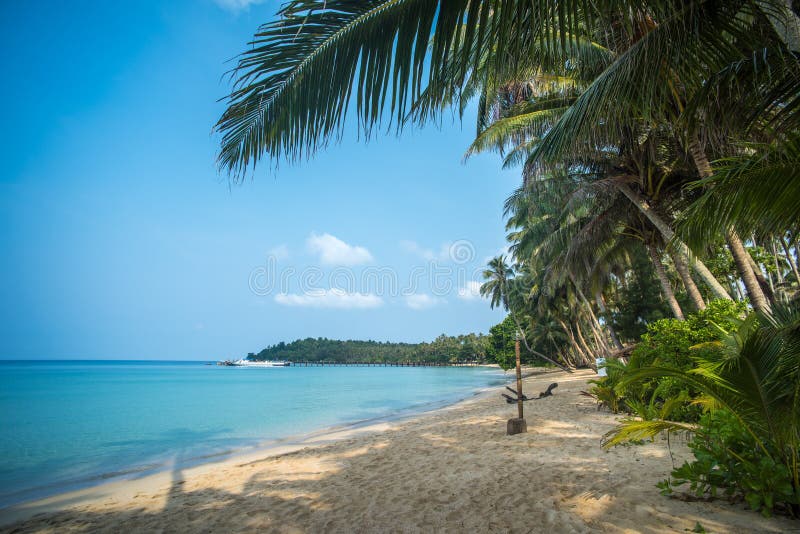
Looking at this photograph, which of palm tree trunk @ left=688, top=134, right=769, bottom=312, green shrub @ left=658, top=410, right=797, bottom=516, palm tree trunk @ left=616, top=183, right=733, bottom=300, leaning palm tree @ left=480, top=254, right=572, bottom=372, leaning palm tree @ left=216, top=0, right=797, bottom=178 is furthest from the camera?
leaning palm tree @ left=480, top=254, right=572, bottom=372

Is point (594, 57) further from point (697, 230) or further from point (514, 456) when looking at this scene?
point (514, 456)

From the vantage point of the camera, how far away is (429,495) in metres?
4.20

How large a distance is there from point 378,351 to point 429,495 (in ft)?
412

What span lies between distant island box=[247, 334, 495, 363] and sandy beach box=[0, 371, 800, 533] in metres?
85.6

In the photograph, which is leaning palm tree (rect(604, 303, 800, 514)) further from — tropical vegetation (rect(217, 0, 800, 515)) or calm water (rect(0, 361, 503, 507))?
calm water (rect(0, 361, 503, 507))

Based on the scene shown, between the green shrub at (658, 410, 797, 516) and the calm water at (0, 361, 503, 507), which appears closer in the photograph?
the green shrub at (658, 410, 797, 516)

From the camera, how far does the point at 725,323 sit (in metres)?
6.19

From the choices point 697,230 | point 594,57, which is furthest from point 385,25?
point 594,57

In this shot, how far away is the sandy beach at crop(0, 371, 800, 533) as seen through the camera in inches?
126

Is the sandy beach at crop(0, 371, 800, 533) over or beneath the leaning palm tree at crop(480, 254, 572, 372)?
beneath

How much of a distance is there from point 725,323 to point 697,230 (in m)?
4.91

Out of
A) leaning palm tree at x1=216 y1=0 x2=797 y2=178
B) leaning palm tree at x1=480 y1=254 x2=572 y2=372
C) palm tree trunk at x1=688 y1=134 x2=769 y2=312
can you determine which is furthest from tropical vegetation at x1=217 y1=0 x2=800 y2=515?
leaning palm tree at x1=480 y1=254 x2=572 y2=372

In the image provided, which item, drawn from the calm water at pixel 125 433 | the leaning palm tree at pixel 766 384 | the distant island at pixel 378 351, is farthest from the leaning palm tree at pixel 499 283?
the distant island at pixel 378 351

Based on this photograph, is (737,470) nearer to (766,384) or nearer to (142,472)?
(766,384)
